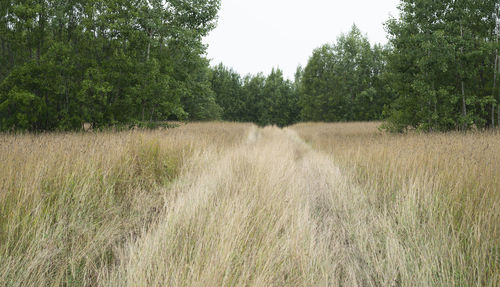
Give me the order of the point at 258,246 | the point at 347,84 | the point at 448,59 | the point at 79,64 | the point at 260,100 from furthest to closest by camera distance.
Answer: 1. the point at 260,100
2. the point at 347,84
3. the point at 79,64
4. the point at 448,59
5. the point at 258,246

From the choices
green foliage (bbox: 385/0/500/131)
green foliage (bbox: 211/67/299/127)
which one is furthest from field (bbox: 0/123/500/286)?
green foliage (bbox: 211/67/299/127)

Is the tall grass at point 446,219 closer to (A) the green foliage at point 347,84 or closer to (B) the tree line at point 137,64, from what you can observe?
(B) the tree line at point 137,64

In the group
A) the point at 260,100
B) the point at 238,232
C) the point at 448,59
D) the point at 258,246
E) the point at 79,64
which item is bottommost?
the point at 258,246

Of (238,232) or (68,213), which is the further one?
(68,213)

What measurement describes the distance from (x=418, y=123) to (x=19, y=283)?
1275 cm

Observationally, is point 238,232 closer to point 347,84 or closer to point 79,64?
point 79,64

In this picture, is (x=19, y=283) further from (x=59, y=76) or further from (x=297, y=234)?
(x=59, y=76)

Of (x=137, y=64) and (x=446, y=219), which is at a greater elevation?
(x=137, y=64)

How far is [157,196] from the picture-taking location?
3.67 metres

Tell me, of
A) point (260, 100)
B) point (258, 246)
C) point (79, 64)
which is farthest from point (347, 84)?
point (258, 246)

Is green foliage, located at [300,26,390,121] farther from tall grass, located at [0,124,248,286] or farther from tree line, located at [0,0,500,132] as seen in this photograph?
tall grass, located at [0,124,248,286]

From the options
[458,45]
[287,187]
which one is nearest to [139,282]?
[287,187]

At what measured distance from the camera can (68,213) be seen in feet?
8.32

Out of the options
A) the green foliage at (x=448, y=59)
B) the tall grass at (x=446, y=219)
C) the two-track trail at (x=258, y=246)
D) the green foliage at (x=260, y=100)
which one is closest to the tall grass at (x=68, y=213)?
the two-track trail at (x=258, y=246)
